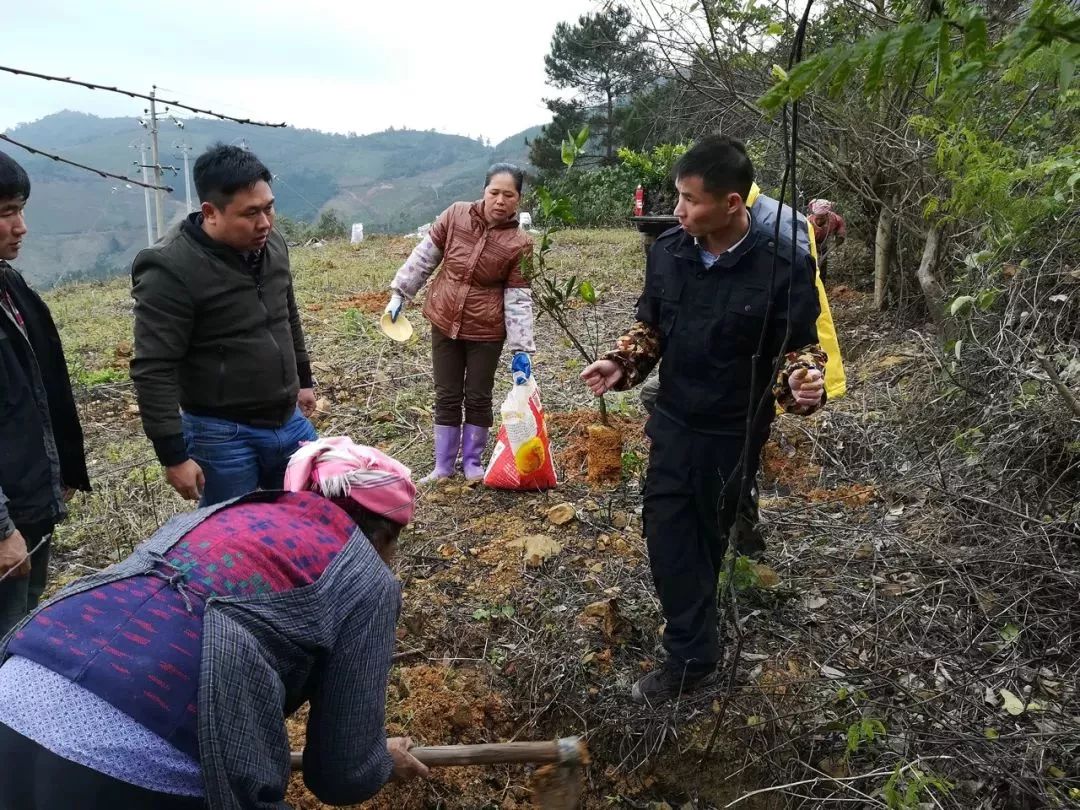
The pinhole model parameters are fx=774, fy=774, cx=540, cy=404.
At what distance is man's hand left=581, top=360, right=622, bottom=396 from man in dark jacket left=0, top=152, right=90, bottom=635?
1.62 m

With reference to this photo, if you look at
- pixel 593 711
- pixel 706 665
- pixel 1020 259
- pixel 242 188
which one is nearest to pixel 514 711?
pixel 593 711

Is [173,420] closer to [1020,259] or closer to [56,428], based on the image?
[56,428]

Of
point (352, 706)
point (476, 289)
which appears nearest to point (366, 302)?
point (476, 289)

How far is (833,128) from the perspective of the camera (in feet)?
19.4

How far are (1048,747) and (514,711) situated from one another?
64.0 inches

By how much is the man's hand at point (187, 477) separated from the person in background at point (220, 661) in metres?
1.10

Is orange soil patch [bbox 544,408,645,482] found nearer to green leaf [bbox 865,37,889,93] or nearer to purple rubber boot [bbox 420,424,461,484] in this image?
purple rubber boot [bbox 420,424,461,484]

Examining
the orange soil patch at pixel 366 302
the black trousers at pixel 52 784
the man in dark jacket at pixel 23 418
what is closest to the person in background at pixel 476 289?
the man in dark jacket at pixel 23 418

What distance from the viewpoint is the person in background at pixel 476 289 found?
380cm

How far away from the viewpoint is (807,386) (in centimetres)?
212

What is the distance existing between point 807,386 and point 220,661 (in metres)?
1.60

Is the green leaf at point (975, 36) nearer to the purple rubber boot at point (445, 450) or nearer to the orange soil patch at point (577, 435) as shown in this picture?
the orange soil patch at point (577, 435)

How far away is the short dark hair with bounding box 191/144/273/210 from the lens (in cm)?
230

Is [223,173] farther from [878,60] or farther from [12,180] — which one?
[878,60]
